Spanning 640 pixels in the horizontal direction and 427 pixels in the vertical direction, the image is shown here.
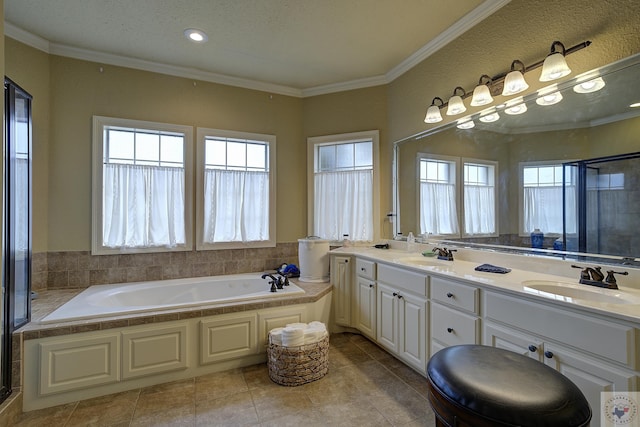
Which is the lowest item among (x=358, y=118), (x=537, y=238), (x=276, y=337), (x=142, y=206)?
(x=276, y=337)

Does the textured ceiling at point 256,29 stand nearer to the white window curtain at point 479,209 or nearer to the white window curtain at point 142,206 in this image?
the white window curtain at point 142,206

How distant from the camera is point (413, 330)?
7.17 feet

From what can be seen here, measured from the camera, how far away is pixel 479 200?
236 centimetres

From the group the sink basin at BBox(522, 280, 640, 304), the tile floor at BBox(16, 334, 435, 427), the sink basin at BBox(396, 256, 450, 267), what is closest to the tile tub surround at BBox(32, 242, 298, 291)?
the tile floor at BBox(16, 334, 435, 427)

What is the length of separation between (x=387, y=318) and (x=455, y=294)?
A: 0.80 meters

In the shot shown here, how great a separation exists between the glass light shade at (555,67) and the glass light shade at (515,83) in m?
0.15

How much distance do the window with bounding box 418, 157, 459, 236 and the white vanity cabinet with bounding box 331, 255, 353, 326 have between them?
86 cm

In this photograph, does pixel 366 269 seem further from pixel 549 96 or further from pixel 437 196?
pixel 549 96

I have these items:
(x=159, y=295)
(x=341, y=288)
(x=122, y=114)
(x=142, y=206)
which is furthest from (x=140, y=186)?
(x=341, y=288)

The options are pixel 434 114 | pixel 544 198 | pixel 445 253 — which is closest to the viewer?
pixel 544 198

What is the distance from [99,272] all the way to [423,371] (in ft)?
10.1

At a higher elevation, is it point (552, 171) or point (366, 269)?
point (552, 171)

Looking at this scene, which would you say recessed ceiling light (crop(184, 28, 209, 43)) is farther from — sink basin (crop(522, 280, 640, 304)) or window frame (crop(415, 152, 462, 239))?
sink basin (crop(522, 280, 640, 304))

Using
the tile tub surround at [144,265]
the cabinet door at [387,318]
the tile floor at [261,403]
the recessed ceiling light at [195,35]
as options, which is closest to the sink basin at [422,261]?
the cabinet door at [387,318]
